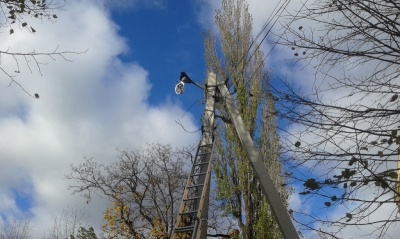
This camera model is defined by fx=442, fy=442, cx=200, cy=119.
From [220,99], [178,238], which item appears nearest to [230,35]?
[220,99]

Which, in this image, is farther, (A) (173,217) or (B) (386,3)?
(A) (173,217)

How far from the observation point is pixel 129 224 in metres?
14.6

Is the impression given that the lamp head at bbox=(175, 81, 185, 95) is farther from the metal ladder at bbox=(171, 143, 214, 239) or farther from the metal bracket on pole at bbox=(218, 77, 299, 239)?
the metal ladder at bbox=(171, 143, 214, 239)

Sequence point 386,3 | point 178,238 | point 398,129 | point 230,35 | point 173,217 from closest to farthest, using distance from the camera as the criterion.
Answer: point 398,129, point 386,3, point 178,238, point 230,35, point 173,217

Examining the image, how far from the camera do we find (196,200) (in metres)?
6.82

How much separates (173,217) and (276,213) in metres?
8.62

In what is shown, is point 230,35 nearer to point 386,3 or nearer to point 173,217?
point 173,217

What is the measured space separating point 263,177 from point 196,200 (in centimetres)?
109

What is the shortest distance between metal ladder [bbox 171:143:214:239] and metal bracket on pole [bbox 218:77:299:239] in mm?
603

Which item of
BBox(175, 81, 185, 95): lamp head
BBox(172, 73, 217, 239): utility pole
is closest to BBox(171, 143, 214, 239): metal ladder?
BBox(172, 73, 217, 239): utility pole

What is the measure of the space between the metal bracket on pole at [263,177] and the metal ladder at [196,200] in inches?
23.7

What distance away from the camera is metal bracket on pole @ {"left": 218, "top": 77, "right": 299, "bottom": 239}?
610cm

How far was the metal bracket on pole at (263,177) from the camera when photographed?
610 centimetres

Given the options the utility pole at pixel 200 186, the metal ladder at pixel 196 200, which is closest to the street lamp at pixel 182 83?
the utility pole at pixel 200 186
